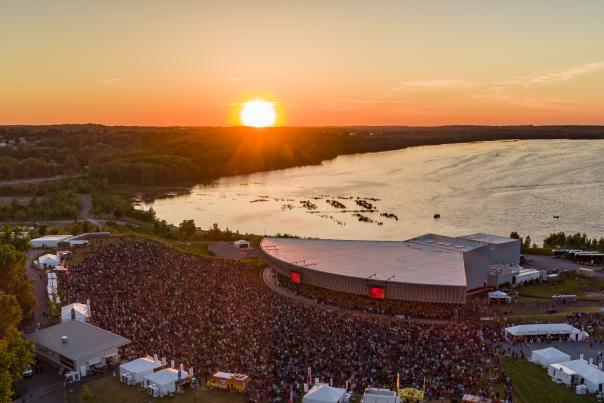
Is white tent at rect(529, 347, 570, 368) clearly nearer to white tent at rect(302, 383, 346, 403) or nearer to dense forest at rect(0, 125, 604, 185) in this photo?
white tent at rect(302, 383, 346, 403)

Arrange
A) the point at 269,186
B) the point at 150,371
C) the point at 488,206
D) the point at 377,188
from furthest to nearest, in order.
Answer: the point at 269,186
the point at 377,188
the point at 488,206
the point at 150,371

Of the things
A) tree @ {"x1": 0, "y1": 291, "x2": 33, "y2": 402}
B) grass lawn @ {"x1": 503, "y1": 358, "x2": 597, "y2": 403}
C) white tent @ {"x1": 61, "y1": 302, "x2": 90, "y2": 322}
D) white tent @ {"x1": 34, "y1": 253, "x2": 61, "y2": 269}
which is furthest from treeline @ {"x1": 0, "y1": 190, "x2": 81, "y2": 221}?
grass lawn @ {"x1": 503, "y1": 358, "x2": 597, "y2": 403}

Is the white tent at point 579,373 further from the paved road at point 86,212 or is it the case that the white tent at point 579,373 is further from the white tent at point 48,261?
the paved road at point 86,212

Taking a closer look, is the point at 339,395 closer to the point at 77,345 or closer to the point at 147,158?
the point at 77,345

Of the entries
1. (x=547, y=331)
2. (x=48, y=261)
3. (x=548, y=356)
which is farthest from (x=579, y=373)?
(x=48, y=261)

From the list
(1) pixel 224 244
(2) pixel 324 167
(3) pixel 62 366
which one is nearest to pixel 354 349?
(3) pixel 62 366

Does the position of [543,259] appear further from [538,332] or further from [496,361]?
[496,361]

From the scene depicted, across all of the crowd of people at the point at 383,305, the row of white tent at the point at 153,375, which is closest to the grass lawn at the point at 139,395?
the row of white tent at the point at 153,375
